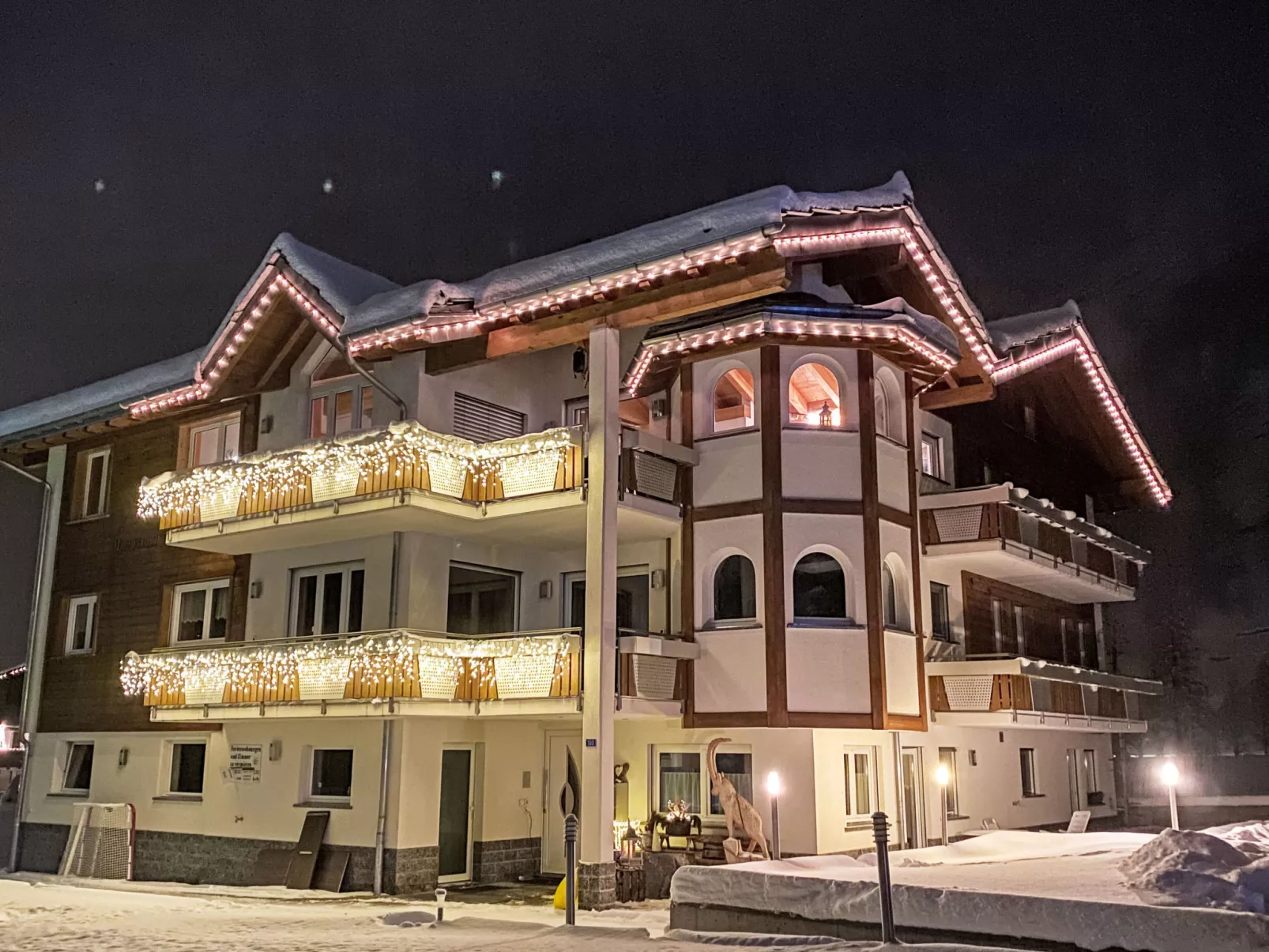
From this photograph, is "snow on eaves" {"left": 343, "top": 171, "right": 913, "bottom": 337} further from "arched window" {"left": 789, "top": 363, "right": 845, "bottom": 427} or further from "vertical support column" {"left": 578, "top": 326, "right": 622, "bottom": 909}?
"arched window" {"left": 789, "top": 363, "right": 845, "bottom": 427}

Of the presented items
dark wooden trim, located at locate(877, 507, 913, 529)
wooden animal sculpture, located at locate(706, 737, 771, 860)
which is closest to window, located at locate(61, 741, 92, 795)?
wooden animal sculpture, located at locate(706, 737, 771, 860)

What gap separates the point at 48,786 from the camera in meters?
25.7

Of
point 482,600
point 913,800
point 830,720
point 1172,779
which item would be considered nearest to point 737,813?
point 830,720

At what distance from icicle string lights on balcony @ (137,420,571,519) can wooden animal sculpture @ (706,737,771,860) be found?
5.40 meters

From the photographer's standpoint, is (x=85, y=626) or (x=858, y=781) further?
(x=85, y=626)

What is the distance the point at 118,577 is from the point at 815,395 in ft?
50.8

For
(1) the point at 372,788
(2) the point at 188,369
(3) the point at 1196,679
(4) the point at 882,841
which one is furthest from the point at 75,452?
(3) the point at 1196,679

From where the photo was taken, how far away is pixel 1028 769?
25594mm

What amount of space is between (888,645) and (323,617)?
992cm

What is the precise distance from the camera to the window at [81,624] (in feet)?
86.2

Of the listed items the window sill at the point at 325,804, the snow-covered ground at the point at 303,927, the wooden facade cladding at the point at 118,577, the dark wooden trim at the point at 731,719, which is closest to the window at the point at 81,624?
the wooden facade cladding at the point at 118,577

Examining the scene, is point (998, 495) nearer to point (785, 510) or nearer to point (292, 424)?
point (785, 510)

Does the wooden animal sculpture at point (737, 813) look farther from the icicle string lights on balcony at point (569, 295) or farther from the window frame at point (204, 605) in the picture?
the window frame at point (204, 605)

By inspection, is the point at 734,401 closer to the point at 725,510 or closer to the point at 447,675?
the point at 725,510
